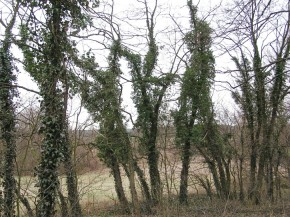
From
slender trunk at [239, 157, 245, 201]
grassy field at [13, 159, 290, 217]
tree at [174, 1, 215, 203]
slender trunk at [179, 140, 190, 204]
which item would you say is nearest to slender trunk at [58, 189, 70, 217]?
grassy field at [13, 159, 290, 217]

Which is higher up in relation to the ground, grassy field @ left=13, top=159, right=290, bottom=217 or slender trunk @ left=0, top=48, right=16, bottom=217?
slender trunk @ left=0, top=48, right=16, bottom=217

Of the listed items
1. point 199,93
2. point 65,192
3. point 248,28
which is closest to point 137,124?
point 199,93

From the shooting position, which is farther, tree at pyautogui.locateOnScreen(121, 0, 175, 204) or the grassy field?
tree at pyautogui.locateOnScreen(121, 0, 175, 204)

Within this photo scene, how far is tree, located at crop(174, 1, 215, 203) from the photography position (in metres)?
22.8

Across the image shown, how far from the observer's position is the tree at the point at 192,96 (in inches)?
899

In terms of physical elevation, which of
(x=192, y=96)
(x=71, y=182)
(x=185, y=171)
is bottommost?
(x=185, y=171)

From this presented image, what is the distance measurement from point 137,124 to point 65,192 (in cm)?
943

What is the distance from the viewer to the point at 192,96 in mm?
23359

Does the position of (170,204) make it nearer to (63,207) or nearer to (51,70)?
(63,207)

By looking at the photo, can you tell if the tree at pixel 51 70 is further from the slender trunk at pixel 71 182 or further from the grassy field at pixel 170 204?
the slender trunk at pixel 71 182

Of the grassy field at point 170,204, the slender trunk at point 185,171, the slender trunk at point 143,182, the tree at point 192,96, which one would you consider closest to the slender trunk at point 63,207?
the grassy field at point 170,204

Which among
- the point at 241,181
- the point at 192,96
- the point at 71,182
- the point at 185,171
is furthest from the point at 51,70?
the point at 241,181

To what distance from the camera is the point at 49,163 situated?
1108 cm

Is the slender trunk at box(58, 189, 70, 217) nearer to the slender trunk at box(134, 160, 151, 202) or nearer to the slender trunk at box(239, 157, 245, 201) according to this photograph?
the slender trunk at box(134, 160, 151, 202)
